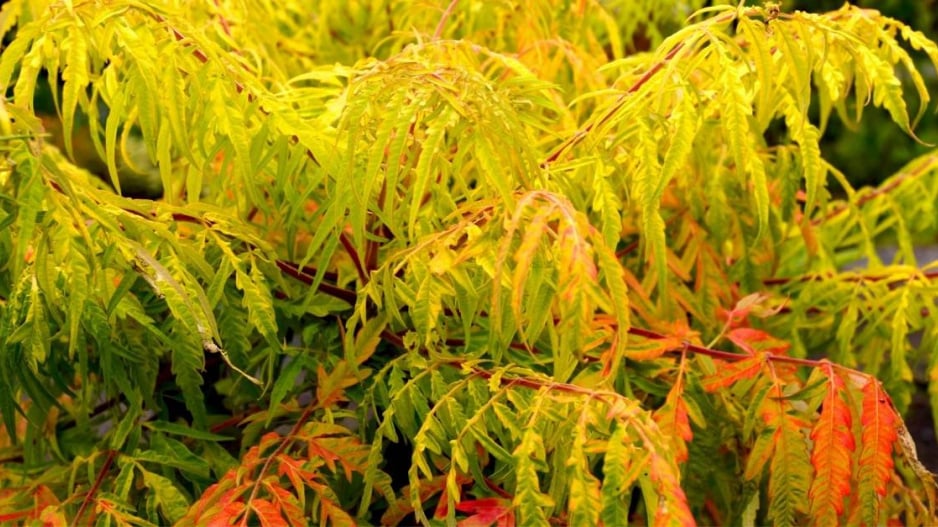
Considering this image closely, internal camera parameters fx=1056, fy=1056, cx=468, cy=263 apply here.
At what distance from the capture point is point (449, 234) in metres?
1.08

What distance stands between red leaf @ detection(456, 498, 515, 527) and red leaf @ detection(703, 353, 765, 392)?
0.34 metres

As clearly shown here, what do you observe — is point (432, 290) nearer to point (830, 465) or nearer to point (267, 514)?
point (267, 514)

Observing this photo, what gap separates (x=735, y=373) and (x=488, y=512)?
389 millimetres

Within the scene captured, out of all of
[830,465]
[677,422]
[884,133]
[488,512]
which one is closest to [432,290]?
[488,512]

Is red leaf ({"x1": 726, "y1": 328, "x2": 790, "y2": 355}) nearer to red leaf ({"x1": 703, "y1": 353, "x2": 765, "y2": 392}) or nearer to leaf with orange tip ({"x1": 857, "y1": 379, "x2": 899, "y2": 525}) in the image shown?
red leaf ({"x1": 703, "y1": 353, "x2": 765, "y2": 392})

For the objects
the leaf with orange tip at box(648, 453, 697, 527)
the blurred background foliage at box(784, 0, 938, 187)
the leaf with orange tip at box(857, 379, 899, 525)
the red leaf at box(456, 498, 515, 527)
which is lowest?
the blurred background foliage at box(784, 0, 938, 187)

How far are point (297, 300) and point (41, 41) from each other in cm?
44

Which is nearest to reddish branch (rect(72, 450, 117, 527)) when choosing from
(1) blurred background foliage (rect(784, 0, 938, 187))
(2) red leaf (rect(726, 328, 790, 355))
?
(2) red leaf (rect(726, 328, 790, 355))

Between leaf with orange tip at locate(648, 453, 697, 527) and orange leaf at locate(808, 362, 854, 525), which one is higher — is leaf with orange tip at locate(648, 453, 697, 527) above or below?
above

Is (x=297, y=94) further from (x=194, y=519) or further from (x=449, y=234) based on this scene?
(x=194, y=519)

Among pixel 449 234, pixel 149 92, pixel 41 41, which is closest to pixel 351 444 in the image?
pixel 449 234

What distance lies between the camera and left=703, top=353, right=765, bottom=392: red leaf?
1.33 metres

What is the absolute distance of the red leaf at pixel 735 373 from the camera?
4.35 feet

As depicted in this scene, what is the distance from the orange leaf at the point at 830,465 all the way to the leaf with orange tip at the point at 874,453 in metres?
0.02
